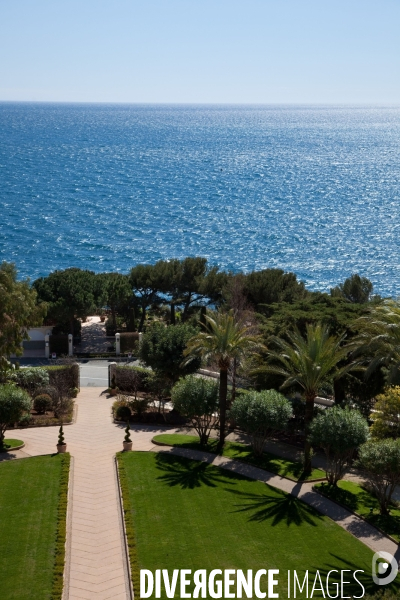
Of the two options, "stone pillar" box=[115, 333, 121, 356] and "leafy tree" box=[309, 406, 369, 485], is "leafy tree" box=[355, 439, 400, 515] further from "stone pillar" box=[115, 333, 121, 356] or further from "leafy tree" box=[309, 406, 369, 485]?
"stone pillar" box=[115, 333, 121, 356]

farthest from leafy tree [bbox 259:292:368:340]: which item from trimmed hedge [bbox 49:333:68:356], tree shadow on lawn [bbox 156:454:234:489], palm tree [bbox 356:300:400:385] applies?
trimmed hedge [bbox 49:333:68:356]

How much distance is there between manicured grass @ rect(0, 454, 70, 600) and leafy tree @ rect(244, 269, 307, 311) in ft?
73.6

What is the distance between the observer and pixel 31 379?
38.4m

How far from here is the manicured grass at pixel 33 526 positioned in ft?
67.9

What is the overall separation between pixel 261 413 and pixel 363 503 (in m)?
5.46

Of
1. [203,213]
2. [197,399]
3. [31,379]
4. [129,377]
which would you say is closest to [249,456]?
A: [197,399]

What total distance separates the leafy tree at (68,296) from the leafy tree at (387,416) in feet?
86.2

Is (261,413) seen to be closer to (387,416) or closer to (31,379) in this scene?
(387,416)

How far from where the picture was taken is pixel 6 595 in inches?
789

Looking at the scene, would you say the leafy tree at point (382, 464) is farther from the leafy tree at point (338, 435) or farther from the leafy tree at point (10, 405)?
the leafy tree at point (10, 405)

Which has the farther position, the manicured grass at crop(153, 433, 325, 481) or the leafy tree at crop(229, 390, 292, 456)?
the leafy tree at crop(229, 390, 292, 456)

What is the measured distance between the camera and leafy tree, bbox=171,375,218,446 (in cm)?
3164

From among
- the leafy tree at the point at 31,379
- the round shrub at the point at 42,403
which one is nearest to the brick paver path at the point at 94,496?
the round shrub at the point at 42,403

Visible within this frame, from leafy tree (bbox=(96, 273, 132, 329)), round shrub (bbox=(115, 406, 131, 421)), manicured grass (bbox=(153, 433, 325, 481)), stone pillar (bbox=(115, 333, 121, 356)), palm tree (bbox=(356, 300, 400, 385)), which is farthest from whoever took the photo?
leafy tree (bbox=(96, 273, 132, 329))
